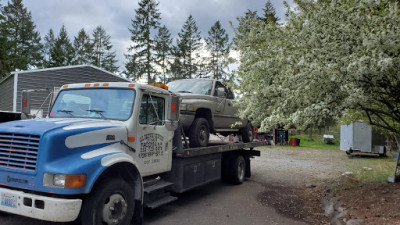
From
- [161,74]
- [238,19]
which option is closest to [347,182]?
[238,19]

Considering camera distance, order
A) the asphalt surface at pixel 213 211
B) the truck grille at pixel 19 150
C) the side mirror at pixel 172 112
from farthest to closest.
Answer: the asphalt surface at pixel 213 211 < the side mirror at pixel 172 112 < the truck grille at pixel 19 150

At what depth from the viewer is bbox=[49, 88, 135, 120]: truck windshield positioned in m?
5.03

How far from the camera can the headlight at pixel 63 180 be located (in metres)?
3.71

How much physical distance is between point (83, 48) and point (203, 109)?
4535 centimetres

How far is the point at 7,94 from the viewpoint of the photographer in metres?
19.5

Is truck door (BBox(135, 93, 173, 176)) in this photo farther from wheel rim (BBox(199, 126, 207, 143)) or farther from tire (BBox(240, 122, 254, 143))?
tire (BBox(240, 122, 254, 143))

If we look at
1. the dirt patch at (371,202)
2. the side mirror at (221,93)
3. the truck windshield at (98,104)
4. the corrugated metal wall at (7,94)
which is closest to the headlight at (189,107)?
the side mirror at (221,93)

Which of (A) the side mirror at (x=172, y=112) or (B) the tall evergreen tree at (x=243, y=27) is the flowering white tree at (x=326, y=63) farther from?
(A) the side mirror at (x=172, y=112)

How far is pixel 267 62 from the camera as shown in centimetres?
618

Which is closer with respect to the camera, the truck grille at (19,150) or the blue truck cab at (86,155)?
the blue truck cab at (86,155)

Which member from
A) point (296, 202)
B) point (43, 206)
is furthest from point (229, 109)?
point (43, 206)

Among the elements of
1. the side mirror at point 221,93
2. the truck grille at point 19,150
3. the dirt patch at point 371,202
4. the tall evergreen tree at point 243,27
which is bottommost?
the dirt patch at point 371,202

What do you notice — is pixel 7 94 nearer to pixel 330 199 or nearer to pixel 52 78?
pixel 52 78

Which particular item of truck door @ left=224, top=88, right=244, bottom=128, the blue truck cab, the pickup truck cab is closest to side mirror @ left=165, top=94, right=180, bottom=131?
the blue truck cab
